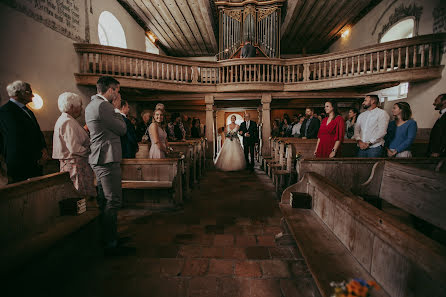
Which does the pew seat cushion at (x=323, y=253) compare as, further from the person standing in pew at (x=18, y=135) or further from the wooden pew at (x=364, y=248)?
the person standing in pew at (x=18, y=135)

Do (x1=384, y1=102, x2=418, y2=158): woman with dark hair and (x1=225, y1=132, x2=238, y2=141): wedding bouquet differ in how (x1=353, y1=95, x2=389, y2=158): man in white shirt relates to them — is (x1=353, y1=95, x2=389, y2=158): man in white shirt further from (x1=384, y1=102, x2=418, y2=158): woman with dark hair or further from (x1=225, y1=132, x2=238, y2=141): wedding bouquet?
(x1=225, y1=132, x2=238, y2=141): wedding bouquet

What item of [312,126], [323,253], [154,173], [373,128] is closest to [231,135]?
[312,126]

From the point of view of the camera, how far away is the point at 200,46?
1229 cm

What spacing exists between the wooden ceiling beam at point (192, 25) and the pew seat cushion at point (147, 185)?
297 inches

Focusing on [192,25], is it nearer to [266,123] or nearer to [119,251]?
[266,123]

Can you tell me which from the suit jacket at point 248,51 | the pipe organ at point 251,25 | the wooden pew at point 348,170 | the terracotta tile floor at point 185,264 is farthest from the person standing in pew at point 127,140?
the pipe organ at point 251,25

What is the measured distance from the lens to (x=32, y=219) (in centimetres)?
183

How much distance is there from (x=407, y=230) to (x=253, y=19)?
1040 centimetres

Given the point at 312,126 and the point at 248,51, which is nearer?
the point at 312,126

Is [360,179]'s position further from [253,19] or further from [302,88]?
[253,19]

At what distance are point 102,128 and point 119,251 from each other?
143cm

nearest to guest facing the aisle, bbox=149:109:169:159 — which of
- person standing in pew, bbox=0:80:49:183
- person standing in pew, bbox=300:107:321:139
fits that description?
person standing in pew, bbox=0:80:49:183

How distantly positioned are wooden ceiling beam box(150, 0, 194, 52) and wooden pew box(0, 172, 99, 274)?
842cm

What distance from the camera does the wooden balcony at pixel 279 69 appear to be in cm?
581
